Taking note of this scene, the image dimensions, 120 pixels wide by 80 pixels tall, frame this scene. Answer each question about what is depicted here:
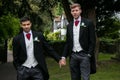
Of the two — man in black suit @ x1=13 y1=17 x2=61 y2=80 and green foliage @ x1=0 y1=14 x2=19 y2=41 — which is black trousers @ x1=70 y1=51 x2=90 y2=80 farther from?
green foliage @ x1=0 y1=14 x2=19 y2=41

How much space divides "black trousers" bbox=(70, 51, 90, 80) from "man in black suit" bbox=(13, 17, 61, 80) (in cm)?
86

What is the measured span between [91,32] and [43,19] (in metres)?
28.5

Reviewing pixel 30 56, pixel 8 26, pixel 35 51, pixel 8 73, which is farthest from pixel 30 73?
pixel 8 26

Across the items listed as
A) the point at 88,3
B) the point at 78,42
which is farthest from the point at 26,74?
the point at 88,3

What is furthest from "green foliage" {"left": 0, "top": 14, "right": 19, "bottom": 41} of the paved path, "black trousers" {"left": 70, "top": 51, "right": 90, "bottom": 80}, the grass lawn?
"black trousers" {"left": 70, "top": 51, "right": 90, "bottom": 80}

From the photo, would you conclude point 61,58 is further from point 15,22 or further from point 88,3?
point 15,22

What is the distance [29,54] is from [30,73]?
36cm

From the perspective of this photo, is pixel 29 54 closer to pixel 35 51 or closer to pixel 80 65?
pixel 35 51

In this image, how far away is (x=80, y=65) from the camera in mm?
8375

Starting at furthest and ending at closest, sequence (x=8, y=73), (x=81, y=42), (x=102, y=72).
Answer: (x=8, y=73), (x=102, y=72), (x=81, y=42)

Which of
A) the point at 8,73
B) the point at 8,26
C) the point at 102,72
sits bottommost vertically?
the point at 8,73

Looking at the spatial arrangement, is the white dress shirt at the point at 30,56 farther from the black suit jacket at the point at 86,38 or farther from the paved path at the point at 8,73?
the paved path at the point at 8,73

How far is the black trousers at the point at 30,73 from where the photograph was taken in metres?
7.64

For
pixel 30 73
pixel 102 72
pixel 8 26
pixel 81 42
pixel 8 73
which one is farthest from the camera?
pixel 8 26
